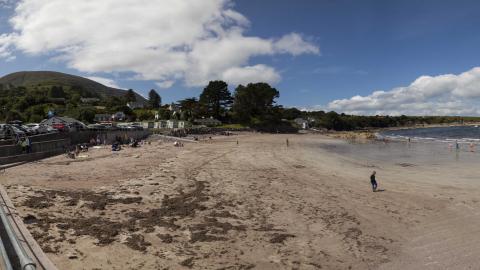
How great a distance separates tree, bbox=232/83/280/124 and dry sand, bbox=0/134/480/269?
309ft

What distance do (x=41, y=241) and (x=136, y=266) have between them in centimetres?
308

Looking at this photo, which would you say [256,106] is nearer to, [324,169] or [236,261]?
[324,169]

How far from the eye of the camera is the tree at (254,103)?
11781cm

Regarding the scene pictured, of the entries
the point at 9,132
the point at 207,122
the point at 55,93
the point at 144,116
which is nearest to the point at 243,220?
the point at 9,132

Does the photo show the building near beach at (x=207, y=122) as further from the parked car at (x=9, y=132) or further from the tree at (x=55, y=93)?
the parked car at (x=9, y=132)

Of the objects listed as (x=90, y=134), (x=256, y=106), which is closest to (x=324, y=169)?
(x=90, y=134)

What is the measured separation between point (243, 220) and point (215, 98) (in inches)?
4421

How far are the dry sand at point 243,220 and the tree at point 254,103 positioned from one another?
94104 mm

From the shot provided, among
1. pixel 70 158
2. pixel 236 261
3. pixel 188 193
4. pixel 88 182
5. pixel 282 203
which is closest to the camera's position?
pixel 236 261

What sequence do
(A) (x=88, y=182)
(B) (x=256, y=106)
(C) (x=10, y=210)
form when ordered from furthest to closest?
(B) (x=256, y=106) → (A) (x=88, y=182) → (C) (x=10, y=210)

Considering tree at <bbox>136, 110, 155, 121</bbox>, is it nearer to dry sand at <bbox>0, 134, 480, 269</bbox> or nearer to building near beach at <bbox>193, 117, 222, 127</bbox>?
building near beach at <bbox>193, 117, 222, 127</bbox>

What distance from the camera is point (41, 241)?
10.4 m

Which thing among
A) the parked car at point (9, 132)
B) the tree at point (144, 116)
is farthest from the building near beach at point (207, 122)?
the parked car at point (9, 132)

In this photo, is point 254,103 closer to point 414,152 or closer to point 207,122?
point 207,122
